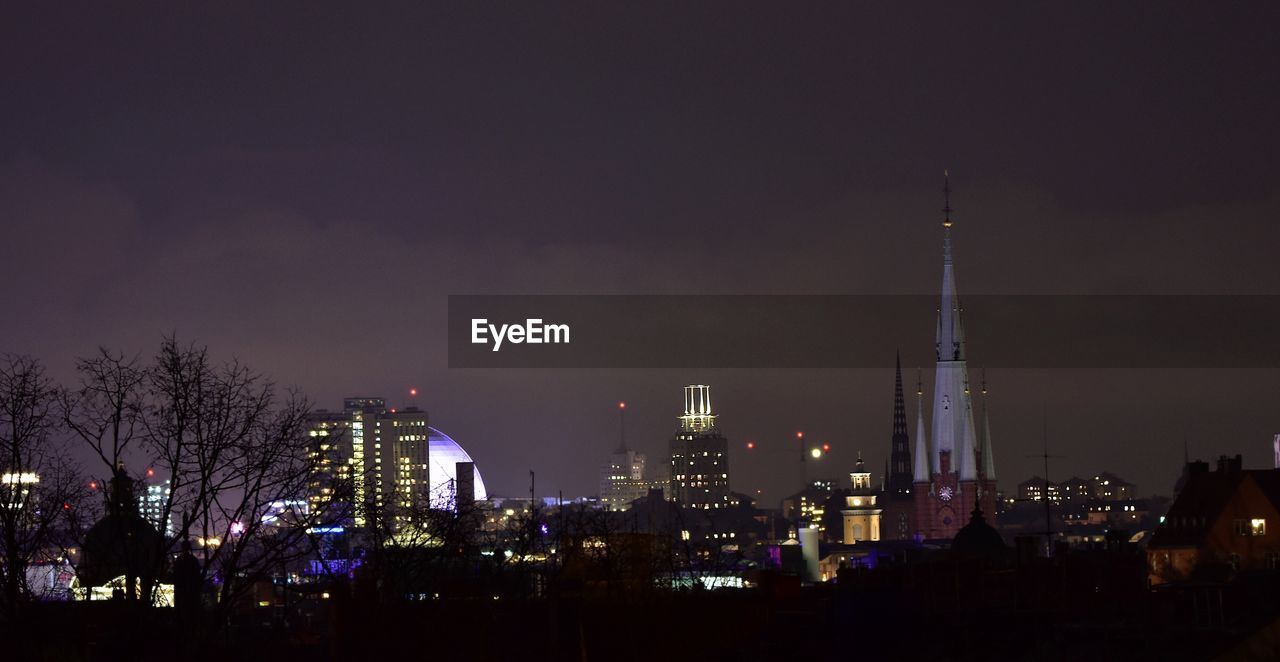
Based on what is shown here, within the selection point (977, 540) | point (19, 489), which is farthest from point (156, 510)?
point (977, 540)

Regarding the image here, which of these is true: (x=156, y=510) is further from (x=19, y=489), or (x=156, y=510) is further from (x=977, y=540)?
(x=977, y=540)

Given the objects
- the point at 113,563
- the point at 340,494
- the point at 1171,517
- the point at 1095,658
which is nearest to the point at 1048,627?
the point at 1095,658

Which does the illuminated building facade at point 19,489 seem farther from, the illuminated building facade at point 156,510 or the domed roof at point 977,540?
the domed roof at point 977,540

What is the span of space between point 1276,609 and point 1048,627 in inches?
179

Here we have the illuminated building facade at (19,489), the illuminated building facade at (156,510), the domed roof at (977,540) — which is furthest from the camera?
the domed roof at (977,540)

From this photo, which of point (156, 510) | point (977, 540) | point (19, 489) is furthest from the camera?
point (977, 540)

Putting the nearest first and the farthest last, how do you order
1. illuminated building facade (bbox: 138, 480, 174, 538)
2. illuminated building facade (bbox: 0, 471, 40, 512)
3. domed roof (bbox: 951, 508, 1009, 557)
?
illuminated building facade (bbox: 138, 480, 174, 538) < illuminated building facade (bbox: 0, 471, 40, 512) < domed roof (bbox: 951, 508, 1009, 557)

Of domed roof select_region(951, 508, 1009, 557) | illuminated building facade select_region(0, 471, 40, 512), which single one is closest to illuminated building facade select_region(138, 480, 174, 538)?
illuminated building facade select_region(0, 471, 40, 512)

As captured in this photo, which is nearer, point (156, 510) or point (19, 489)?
point (19, 489)

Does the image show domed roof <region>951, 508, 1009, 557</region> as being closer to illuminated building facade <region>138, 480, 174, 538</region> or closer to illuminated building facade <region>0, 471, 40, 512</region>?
illuminated building facade <region>138, 480, 174, 538</region>

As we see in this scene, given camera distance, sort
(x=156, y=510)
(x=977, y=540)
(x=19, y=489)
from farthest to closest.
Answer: (x=977, y=540)
(x=156, y=510)
(x=19, y=489)

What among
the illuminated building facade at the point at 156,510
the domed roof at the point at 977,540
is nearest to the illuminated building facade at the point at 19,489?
the illuminated building facade at the point at 156,510

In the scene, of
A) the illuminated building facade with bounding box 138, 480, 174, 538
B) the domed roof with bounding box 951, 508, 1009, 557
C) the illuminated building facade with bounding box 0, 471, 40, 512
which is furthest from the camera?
the domed roof with bounding box 951, 508, 1009, 557

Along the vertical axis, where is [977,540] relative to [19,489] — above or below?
below
